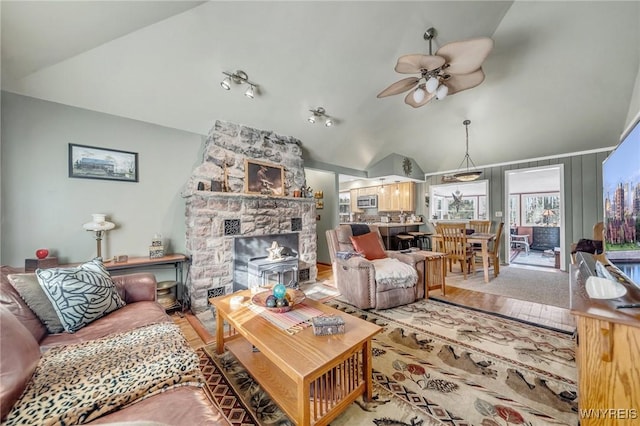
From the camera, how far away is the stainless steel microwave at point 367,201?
673 cm

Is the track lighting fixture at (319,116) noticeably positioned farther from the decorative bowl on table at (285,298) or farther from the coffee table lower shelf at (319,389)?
the coffee table lower shelf at (319,389)

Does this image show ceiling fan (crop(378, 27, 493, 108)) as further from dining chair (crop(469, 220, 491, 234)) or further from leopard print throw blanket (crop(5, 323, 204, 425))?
dining chair (crop(469, 220, 491, 234))

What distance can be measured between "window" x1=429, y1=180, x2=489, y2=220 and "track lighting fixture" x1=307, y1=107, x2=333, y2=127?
161 inches

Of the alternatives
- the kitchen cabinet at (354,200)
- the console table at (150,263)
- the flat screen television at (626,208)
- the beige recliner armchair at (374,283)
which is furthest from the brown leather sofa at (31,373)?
the kitchen cabinet at (354,200)

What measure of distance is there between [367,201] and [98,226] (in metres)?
5.81

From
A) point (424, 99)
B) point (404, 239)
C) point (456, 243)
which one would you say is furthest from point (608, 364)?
point (404, 239)

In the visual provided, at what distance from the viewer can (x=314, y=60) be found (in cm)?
273

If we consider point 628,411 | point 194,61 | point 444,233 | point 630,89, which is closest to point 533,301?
point 444,233

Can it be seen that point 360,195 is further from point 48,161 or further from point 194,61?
point 48,161

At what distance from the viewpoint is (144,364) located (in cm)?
111

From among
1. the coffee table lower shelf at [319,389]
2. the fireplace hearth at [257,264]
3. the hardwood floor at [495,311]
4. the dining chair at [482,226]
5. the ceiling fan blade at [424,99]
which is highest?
the ceiling fan blade at [424,99]

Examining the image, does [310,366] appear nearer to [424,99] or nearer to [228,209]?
[228,209]

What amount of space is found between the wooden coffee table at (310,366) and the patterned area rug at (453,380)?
0.12 metres

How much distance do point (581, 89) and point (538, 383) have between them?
4151 mm
